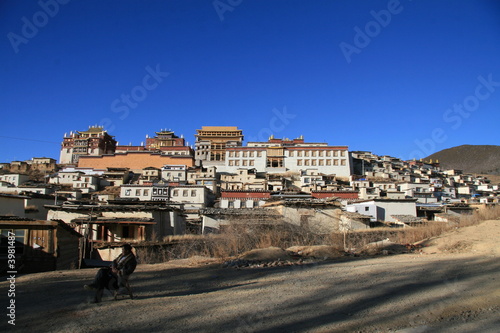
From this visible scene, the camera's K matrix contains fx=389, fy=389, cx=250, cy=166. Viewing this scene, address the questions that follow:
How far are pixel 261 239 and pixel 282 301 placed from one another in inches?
539

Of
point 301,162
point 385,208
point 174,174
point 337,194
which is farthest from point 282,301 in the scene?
point 301,162

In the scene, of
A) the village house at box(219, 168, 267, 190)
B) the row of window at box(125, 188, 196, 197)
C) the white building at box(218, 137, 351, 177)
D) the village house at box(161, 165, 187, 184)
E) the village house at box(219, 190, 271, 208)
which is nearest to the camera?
the village house at box(219, 190, 271, 208)

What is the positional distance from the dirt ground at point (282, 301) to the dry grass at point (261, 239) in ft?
23.9

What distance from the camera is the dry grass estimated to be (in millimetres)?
19759

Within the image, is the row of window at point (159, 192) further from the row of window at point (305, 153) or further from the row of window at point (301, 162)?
the row of window at point (305, 153)

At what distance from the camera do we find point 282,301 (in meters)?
8.09

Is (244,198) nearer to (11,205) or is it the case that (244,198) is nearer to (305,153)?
(11,205)

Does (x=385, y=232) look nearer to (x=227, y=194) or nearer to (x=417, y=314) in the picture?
(x=417, y=314)

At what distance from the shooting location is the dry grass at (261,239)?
1976 cm

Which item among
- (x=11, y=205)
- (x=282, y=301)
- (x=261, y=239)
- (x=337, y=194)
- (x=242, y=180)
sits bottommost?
(x=261, y=239)

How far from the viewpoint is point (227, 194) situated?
49.4 metres

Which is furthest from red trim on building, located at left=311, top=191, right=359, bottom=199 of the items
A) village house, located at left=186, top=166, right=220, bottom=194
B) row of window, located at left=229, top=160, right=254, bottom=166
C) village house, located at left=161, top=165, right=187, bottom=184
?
row of window, located at left=229, top=160, right=254, bottom=166

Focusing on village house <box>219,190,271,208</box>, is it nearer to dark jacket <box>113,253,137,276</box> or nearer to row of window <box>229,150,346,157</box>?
row of window <box>229,150,346,157</box>

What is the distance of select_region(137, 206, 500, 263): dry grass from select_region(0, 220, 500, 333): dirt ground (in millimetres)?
7271
